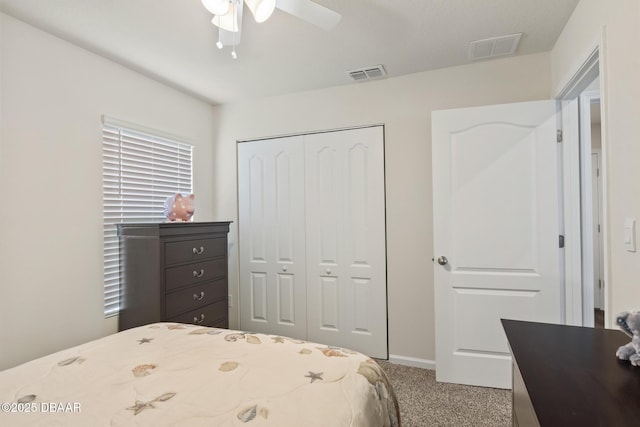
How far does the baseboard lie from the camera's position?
2.62 metres

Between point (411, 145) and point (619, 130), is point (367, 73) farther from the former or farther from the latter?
point (619, 130)

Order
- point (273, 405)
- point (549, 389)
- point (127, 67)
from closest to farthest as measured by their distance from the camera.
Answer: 1. point (549, 389)
2. point (273, 405)
3. point (127, 67)

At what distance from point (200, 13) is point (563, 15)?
211 cm

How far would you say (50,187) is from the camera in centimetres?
203

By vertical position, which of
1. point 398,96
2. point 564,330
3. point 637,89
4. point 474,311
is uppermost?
point 398,96

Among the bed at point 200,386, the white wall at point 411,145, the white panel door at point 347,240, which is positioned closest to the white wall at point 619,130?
the white wall at point 411,145

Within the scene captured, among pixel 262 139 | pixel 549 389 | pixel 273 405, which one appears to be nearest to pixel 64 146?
pixel 262 139

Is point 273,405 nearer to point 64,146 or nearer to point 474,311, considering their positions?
point 474,311

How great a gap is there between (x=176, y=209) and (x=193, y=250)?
15.1 inches

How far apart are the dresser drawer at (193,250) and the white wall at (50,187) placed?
51 cm

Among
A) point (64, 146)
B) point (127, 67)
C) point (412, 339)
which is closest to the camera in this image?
point (64, 146)

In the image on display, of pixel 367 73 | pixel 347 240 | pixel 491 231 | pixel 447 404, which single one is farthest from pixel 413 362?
pixel 367 73

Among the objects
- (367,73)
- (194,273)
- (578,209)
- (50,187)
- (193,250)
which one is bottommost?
(194,273)

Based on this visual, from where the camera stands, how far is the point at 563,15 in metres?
1.89
